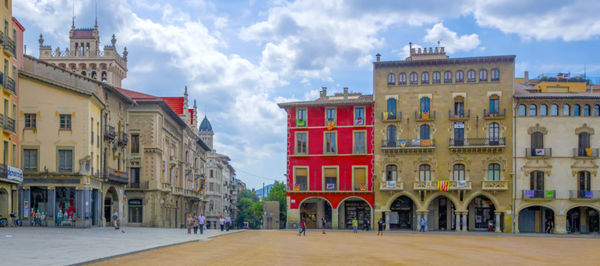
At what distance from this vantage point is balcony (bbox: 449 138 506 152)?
70812 mm

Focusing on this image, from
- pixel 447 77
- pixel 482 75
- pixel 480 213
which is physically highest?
pixel 482 75

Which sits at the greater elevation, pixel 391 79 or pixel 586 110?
pixel 391 79

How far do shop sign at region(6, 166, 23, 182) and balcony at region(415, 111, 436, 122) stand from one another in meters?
41.6

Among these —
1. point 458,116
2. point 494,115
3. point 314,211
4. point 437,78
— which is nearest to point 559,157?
point 494,115

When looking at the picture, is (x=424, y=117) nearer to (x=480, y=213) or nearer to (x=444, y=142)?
(x=444, y=142)

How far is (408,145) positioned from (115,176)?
31030 millimetres

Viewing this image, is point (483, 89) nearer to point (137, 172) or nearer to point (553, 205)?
point (553, 205)

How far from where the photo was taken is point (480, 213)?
72938mm

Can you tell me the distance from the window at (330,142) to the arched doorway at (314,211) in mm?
5968

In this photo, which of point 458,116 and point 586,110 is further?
point 458,116

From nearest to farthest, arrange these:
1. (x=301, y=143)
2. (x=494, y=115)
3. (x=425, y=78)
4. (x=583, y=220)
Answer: (x=583, y=220) → (x=494, y=115) → (x=425, y=78) → (x=301, y=143)

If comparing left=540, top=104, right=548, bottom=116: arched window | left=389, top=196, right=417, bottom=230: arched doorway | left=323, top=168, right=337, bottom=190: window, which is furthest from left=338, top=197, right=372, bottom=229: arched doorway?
left=540, top=104, right=548, bottom=116: arched window

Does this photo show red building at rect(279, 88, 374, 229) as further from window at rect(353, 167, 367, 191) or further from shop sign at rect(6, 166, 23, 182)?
shop sign at rect(6, 166, 23, 182)

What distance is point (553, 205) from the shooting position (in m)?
69.3
